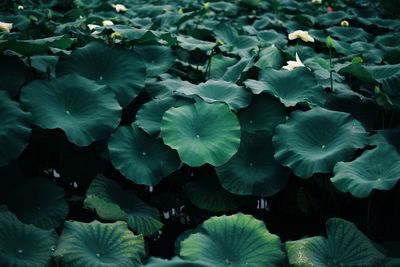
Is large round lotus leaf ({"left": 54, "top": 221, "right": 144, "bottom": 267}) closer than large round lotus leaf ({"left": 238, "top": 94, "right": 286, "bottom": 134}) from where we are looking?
Yes

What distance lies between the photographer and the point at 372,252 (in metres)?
1.63

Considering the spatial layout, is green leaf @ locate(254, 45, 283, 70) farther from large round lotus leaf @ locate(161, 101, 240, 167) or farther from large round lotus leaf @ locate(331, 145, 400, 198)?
large round lotus leaf @ locate(331, 145, 400, 198)

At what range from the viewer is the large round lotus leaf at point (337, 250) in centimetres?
161

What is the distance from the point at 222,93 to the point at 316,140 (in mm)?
522

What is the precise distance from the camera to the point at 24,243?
5.45 ft

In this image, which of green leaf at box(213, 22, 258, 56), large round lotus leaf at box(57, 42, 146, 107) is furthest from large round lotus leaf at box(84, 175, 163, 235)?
green leaf at box(213, 22, 258, 56)

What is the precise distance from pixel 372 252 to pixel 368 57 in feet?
4.81

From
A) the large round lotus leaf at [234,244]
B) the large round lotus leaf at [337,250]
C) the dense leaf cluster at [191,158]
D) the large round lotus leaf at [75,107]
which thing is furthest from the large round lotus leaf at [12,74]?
the large round lotus leaf at [337,250]

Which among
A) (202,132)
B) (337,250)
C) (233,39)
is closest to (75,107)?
(202,132)

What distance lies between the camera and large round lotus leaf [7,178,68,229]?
193cm

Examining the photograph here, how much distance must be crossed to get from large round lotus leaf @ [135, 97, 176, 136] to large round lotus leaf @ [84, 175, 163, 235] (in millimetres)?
301

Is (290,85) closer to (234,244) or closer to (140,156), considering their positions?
(140,156)

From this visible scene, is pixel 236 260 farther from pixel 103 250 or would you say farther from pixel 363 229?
pixel 363 229

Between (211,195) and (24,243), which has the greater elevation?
(24,243)
